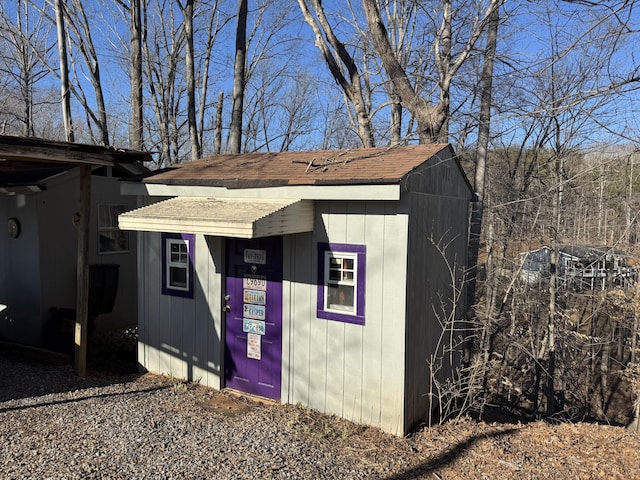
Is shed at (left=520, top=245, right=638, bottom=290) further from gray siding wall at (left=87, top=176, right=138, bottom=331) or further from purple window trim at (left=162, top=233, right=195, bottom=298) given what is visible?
gray siding wall at (left=87, top=176, right=138, bottom=331)

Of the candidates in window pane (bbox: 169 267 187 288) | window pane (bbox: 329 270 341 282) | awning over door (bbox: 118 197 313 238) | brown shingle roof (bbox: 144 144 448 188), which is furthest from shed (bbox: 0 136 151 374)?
window pane (bbox: 329 270 341 282)

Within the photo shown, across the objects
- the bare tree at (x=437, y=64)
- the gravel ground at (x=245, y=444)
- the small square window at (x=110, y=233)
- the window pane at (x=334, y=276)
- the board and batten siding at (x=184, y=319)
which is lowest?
the gravel ground at (x=245, y=444)

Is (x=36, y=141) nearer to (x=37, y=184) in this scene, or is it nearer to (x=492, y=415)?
(x=37, y=184)

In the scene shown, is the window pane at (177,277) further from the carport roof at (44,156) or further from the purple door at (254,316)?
the carport roof at (44,156)

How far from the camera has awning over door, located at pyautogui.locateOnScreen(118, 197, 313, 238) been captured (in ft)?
17.1

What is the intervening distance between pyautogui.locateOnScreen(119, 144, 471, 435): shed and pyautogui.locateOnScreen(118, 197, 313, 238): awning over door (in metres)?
0.02

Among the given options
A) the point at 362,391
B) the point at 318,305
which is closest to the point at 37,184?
the point at 318,305

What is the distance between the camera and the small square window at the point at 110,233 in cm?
897

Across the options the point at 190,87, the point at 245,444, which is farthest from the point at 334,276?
the point at 190,87

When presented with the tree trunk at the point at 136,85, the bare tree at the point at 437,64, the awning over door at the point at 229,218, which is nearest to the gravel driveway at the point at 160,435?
the awning over door at the point at 229,218

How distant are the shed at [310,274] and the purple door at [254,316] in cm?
2

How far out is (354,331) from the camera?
5.59 metres

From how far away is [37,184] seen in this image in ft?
25.7

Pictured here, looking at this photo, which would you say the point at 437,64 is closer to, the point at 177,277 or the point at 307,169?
the point at 307,169
